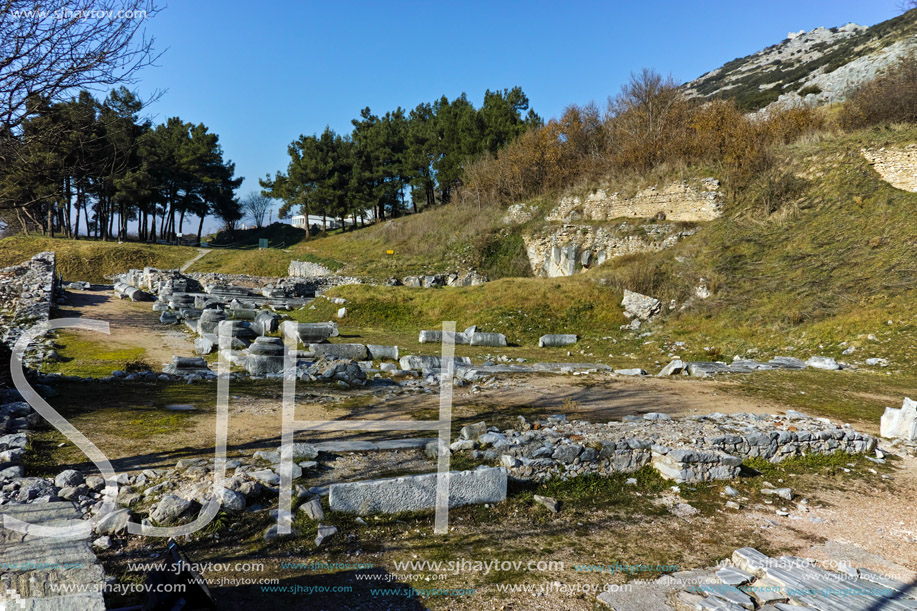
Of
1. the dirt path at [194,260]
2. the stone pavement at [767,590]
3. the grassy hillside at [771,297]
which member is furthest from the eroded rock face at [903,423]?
the dirt path at [194,260]

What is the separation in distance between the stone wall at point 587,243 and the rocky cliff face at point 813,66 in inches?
547

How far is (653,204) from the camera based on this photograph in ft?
85.4

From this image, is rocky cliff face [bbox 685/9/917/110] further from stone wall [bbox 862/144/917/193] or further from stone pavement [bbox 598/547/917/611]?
stone pavement [bbox 598/547/917/611]

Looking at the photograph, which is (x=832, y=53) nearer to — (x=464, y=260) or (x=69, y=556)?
(x=464, y=260)

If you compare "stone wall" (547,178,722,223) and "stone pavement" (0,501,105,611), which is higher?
"stone wall" (547,178,722,223)

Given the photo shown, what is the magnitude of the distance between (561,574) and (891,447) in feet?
24.0

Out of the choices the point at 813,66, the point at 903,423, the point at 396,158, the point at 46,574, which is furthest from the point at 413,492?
the point at 813,66

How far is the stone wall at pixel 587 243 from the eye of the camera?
81.3 feet

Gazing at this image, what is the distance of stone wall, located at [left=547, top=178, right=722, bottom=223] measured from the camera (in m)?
24.0

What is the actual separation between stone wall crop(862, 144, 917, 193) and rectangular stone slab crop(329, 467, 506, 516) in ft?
72.3

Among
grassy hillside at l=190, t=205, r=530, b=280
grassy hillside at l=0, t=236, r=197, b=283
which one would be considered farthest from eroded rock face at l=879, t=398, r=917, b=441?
grassy hillside at l=0, t=236, r=197, b=283

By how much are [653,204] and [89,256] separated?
3691cm

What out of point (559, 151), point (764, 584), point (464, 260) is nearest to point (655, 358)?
point (764, 584)

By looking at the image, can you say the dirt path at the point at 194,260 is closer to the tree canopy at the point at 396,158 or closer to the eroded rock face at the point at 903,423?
the tree canopy at the point at 396,158
